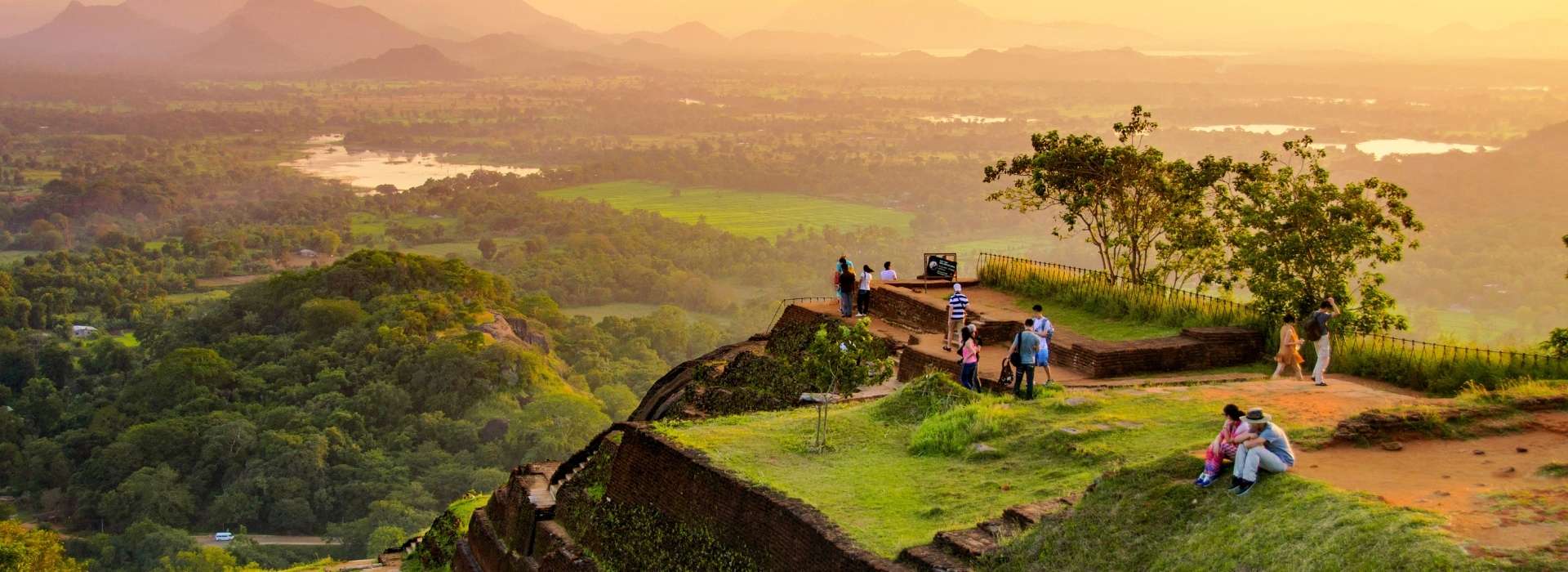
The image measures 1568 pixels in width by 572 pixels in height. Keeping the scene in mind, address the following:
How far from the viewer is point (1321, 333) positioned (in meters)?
16.8

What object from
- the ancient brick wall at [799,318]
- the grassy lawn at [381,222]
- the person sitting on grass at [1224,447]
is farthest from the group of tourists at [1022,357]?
the grassy lawn at [381,222]

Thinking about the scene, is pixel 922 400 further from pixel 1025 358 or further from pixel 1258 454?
pixel 1258 454

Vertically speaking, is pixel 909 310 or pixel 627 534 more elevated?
pixel 909 310

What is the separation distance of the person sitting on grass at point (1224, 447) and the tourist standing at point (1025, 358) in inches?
203

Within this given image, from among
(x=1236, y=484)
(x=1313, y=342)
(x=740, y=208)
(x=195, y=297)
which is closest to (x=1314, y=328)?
(x=1313, y=342)

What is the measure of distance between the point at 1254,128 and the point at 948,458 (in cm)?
10658

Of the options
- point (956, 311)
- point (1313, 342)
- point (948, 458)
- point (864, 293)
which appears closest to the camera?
point (948, 458)

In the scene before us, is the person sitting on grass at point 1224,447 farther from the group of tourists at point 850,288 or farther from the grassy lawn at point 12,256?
the grassy lawn at point 12,256

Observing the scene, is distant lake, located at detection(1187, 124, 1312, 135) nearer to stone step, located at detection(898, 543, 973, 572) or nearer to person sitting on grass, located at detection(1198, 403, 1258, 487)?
person sitting on grass, located at detection(1198, 403, 1258, 487)

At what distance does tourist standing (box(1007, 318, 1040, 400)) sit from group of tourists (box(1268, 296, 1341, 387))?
3.05 metres

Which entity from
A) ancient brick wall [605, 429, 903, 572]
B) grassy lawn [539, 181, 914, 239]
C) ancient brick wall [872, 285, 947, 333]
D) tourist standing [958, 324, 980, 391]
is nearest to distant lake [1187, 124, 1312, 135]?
grassy lawn [539, 181, 914, 239]

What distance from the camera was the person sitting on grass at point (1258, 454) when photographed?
1104 centimetres

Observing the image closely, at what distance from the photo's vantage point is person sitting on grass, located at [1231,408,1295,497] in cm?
1104

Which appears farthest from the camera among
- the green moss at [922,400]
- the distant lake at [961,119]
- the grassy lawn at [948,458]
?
the distant lake at [961,119]
